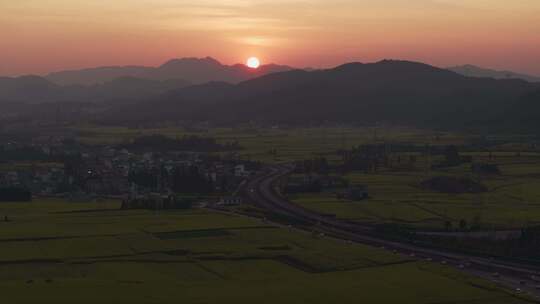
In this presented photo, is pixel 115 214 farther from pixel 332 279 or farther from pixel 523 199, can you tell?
pixel 523 199

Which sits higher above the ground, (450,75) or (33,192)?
(450,75)

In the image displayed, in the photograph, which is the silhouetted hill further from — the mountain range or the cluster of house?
the cluster of house

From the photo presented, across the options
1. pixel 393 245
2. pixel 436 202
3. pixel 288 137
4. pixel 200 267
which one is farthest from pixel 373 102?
pixel 200 267

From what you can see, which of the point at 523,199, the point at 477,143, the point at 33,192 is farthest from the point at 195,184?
the point at 477,143

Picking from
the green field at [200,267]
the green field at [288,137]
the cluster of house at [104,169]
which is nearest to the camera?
the green field at [200,267]

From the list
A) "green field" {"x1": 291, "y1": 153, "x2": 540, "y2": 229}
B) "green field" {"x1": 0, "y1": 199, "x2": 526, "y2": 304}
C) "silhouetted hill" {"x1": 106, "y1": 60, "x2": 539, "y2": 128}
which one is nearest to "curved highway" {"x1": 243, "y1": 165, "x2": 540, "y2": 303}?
"green field" {"x1": 0, "y1": 199, "x2": 526, "y2": 304}

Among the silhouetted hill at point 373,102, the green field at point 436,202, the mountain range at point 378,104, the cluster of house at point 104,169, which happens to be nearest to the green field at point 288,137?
the cluster of house at point 104,169

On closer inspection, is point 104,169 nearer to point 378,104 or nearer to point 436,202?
point 436,202

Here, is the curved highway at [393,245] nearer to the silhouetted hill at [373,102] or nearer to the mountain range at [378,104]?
the mountain range at [378,104]
